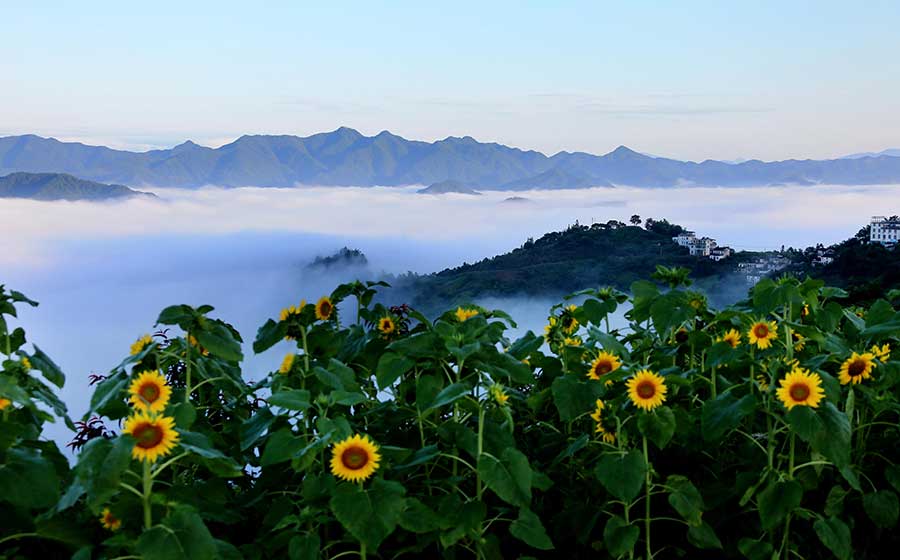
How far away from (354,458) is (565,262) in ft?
108

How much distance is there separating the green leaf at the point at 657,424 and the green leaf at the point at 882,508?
536mm

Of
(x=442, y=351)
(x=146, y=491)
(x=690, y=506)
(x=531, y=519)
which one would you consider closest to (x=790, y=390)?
(x=690, y=506)

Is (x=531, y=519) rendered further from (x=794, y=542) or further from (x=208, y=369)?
(x=208, y=369)

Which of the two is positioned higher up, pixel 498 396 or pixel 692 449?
pixel 498 396

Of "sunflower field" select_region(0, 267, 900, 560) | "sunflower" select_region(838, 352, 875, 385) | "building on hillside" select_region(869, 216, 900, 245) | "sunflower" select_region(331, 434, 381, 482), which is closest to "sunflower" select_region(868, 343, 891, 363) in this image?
"sunflower field" select_region(0, 267, 900, 560)

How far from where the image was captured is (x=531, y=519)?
6.43 ft

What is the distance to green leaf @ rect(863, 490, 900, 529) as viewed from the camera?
7.18 ft

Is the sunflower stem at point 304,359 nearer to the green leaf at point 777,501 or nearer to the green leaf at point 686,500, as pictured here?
the green leaf at point 686,500

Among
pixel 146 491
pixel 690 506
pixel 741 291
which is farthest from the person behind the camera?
pixel 741 291

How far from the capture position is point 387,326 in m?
2.40

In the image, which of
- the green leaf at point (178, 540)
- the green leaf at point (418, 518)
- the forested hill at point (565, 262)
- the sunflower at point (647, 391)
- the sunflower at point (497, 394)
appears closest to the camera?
the green leaf at point (178, 540)

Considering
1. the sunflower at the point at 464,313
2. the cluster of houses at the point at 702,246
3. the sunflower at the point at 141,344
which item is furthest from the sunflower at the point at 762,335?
the cluster of houses at the point at 702,246

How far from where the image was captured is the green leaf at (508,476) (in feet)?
6.12

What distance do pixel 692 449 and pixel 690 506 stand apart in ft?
0.84
